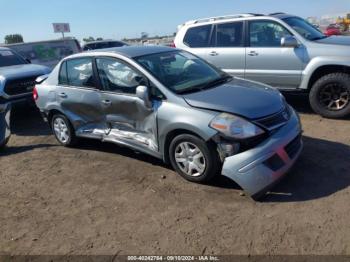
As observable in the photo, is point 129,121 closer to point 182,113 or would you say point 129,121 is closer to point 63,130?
point 182,113

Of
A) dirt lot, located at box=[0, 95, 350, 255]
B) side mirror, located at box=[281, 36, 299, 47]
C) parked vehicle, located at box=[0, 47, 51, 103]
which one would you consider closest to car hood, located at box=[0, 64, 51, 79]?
parked vehicle, located at box=[0, 47, 51, 103]

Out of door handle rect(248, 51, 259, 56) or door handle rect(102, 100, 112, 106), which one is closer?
door handle rect(102, 100, 112, 106)

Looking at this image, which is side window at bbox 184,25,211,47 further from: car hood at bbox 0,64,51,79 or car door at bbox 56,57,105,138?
car hood at bbox 0,64,51,79

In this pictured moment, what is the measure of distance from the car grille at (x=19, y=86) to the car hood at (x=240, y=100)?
5.39m

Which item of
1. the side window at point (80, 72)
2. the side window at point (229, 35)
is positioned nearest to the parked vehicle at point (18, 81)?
the side window at point (80, 72)

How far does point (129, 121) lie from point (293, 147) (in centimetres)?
216

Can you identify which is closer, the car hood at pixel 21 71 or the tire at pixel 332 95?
the tire at pixel 332 95

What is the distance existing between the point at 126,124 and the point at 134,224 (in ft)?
5.54

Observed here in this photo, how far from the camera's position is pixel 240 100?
4203 mm

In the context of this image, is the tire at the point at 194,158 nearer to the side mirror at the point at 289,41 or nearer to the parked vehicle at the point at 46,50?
the side mirror at the point at 289,41

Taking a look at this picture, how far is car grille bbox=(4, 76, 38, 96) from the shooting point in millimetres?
8109

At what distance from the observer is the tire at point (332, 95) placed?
6159 millimetres

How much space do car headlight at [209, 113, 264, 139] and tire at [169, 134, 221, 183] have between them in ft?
0.85

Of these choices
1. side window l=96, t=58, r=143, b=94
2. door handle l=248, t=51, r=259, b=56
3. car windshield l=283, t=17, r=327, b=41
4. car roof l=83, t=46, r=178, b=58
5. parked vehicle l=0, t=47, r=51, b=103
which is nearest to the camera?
side window l=96, t=58, r=143, b=94
